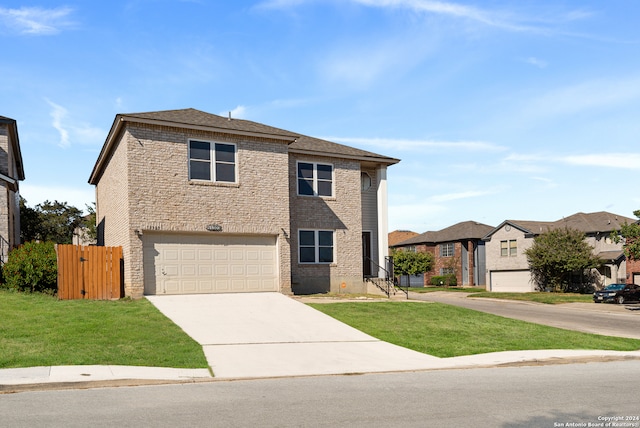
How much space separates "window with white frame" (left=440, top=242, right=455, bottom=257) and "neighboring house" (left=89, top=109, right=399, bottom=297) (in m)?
37.8

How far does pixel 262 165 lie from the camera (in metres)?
23.6

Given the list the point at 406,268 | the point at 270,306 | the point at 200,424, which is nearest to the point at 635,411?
the point at 200,424

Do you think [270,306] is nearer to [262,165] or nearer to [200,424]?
[262,165]

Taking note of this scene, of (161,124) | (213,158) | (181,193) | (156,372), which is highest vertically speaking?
(161,124)

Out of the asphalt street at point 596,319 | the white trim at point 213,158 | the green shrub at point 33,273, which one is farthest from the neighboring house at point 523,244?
the green shrub at point 33,273

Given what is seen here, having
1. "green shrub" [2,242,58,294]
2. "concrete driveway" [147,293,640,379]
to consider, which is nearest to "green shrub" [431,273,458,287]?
"concrete driveway" [147,293,640,379]

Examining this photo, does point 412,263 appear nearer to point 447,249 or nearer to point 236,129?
point 447,249

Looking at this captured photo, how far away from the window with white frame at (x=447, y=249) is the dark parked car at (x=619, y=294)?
25463 mm

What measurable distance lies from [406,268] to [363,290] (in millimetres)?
35123

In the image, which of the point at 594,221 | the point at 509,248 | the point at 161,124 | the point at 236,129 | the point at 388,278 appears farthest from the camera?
the point at 509,248

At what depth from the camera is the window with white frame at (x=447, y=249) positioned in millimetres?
63250

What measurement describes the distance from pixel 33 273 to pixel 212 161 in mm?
7369

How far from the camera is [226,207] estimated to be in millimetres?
22672

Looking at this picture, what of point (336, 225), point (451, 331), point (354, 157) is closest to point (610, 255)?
point (354, 157)
